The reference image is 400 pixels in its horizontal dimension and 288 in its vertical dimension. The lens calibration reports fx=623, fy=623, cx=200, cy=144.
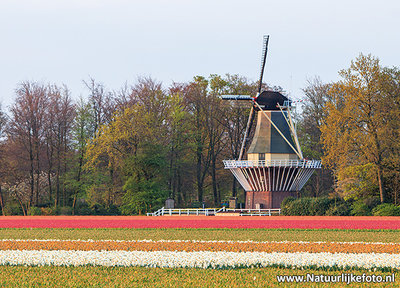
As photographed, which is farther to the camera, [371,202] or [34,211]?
[34,211]

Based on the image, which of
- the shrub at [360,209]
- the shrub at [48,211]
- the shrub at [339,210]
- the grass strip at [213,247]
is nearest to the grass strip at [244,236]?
the grass strip at [213,247]

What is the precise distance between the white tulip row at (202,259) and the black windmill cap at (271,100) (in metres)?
39.7

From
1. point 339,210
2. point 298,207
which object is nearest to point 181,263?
point 339,210

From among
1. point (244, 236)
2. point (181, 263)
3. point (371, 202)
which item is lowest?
point (181, 263)

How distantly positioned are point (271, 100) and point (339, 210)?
1515 cm

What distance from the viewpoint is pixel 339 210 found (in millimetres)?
43531

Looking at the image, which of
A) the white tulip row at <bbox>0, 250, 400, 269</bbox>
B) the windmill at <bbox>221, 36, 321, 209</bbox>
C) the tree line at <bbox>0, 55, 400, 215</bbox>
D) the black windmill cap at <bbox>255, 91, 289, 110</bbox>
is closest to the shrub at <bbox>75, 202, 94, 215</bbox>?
the tree line at <bbox>0, 55, 400, 215</bbox>

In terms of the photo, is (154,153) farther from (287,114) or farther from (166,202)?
(287,114)

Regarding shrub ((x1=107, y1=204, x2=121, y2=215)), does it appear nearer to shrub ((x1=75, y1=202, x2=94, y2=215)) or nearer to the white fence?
shrub ((x1=75, y1=202, x2=94, y2=215))

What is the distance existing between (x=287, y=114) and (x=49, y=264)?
42.0m

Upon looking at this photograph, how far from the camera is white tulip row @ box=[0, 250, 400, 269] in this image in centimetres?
1493

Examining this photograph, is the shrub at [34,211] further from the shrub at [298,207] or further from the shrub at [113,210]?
the shrub at [298,207]

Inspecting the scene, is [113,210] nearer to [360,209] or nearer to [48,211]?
[48,211]

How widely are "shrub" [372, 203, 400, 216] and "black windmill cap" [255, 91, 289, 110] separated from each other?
1542cm
